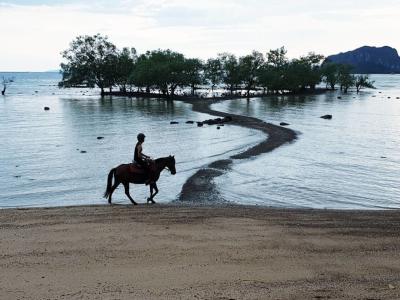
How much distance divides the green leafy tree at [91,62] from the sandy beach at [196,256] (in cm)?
11797

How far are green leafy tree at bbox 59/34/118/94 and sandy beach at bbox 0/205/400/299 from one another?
118 meters

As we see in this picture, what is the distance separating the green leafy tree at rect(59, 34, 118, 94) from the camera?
422 feet

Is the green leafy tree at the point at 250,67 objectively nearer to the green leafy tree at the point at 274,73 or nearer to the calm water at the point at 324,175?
the green leafy tree at the point at 274,73

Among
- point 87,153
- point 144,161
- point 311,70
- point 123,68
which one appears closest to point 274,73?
point 311,70

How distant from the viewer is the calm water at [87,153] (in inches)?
872

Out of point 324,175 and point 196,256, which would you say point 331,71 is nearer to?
point 324,175

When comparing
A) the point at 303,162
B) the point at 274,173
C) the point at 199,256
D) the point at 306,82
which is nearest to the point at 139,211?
the point at 199,256

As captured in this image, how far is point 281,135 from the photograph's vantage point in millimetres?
46125

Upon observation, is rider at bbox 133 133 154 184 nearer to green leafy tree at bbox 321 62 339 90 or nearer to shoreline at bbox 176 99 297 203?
shoreline at bbox 176 99 297 203

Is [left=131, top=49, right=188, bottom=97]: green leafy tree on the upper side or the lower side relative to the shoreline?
upper

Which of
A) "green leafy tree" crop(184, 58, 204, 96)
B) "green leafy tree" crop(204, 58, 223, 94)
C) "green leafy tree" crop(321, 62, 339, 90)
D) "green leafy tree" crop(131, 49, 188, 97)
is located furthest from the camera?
"green leafy tree" crop(321, 62, 339, 90)

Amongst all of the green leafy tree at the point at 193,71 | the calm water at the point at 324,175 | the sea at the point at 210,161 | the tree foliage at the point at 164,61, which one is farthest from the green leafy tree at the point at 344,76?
the calm water at the point at 324,175

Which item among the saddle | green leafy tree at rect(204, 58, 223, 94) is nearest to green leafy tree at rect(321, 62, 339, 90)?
green leafy tree at rect(204, 58, 223, 94)

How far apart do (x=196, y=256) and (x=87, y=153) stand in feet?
85.2
